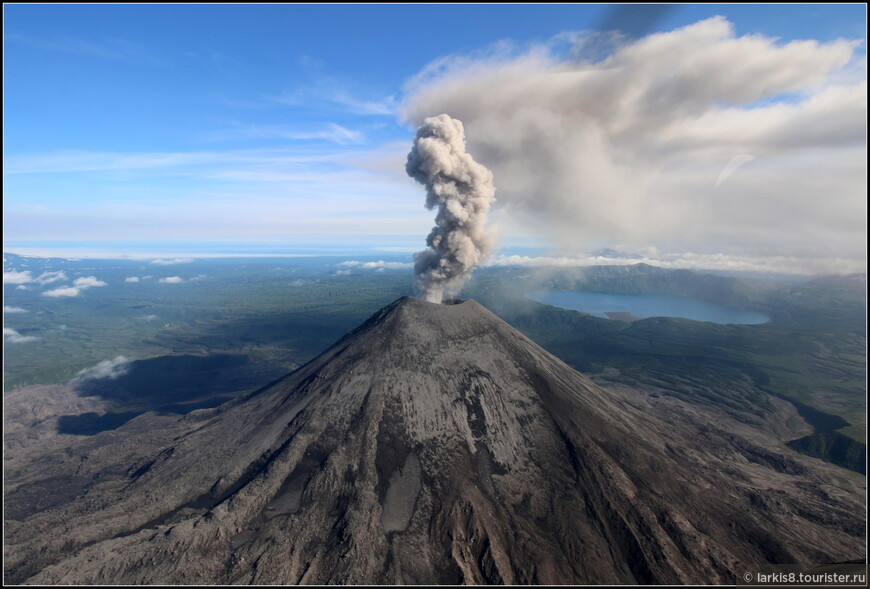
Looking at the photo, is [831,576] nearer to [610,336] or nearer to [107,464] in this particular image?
[107,464]

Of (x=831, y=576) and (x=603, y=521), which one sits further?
(x=603, y=521)

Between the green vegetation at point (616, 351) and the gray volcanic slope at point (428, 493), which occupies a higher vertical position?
the gray volcanic slope at point (428, 493)

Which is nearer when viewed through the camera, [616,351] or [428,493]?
[428,493]

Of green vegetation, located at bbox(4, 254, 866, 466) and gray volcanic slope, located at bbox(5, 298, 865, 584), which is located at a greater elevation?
gray volcanic slope, located at bbox(5, 298, 865, 584)

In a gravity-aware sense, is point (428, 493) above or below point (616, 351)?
above

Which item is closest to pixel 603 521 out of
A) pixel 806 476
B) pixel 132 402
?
pixel 806 476

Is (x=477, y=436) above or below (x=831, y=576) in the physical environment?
above

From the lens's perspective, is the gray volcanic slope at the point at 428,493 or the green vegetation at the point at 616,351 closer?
the gray volcanic slope at the point at 428,493

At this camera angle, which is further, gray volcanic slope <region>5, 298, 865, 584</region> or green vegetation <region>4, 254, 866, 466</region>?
green vegetation <region>4, 254, 866, 466</region>
